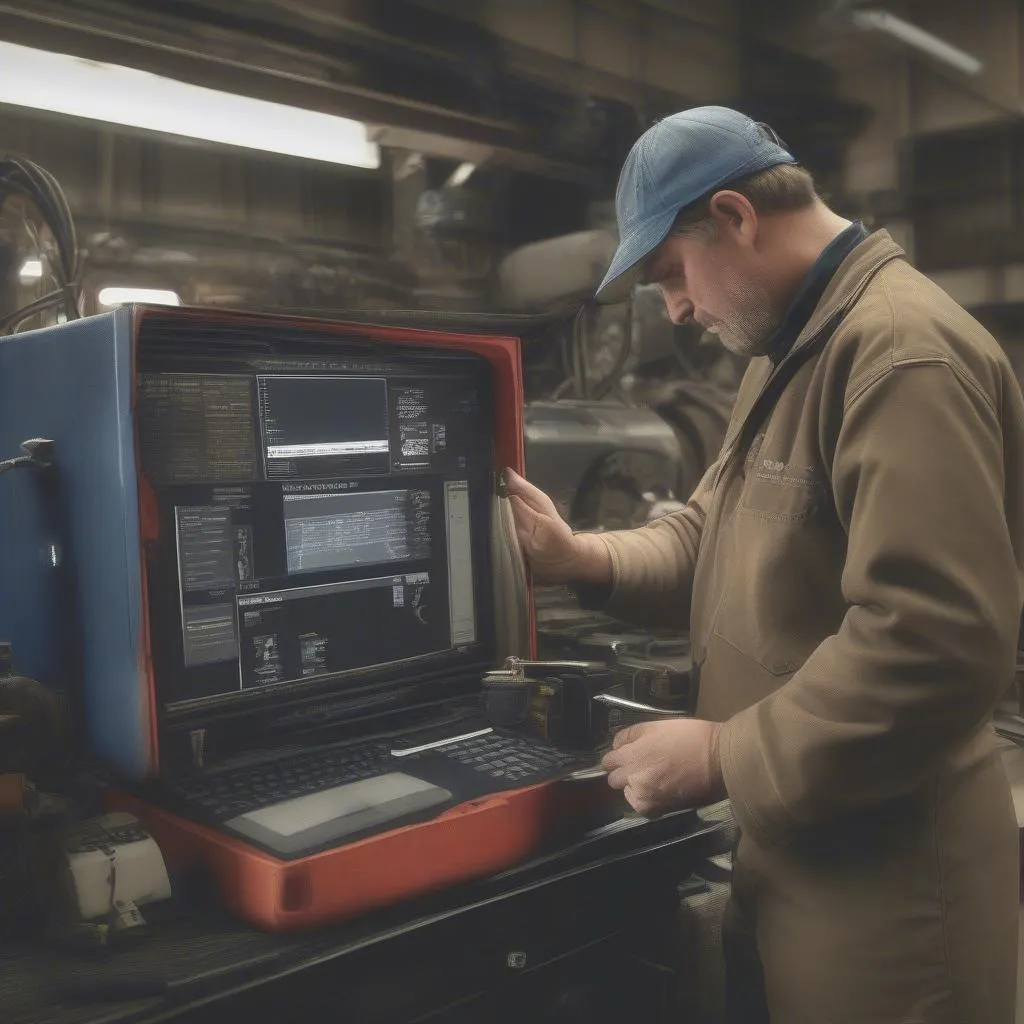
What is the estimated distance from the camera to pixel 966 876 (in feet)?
3.85

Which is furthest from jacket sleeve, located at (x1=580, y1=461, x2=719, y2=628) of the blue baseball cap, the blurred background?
the blue baseball cap

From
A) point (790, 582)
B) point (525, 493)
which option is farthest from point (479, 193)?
point (790, 582)

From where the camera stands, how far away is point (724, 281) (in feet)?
4.38

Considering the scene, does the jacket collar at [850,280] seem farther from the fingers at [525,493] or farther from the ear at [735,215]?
the fingers at [525,493]

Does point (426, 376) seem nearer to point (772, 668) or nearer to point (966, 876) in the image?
point (772, 668)

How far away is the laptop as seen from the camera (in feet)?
3.65

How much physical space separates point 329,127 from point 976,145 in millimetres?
2810

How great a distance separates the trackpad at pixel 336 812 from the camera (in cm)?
104

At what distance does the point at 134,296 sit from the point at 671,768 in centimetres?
121

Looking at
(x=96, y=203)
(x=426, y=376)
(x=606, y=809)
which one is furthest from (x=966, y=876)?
(x=96, y=203)

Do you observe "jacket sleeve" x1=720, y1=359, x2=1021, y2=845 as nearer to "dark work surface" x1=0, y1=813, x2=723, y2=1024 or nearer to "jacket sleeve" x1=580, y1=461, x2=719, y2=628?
"dark work surface" x1=0, y1=813, x2=723, y2=1024

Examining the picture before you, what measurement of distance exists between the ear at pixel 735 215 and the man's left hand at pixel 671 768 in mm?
613

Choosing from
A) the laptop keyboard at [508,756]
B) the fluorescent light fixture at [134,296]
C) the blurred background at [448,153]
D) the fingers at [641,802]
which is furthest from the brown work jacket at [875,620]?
the fluorescent light fixture at [134,296]

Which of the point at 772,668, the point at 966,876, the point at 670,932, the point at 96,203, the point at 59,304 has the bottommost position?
the point at 670,932
